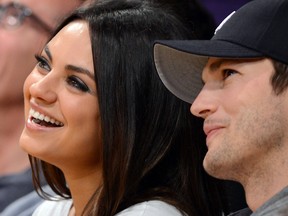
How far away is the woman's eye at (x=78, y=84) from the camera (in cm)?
183

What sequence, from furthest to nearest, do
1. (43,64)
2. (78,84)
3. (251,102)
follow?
(43,64) → (78,84) → (251,102)

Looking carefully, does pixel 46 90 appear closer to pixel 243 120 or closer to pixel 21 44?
pixel 243 120

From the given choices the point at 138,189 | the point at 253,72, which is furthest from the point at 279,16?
the point at 138,189

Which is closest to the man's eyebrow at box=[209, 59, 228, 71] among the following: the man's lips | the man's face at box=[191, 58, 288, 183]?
the man's face at box=[191, 58, 288, 183]

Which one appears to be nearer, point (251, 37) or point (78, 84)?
point (251, 37)

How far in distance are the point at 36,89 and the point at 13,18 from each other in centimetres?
76

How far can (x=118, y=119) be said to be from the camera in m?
1.82

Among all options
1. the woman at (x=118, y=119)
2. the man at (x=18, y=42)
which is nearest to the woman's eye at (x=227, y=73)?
the woman at (x=118, y=119)

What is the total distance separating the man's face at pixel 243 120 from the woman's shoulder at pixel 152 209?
29 cm

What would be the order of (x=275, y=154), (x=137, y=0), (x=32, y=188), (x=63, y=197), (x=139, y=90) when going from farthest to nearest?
1. (x=32, y=188)
2. (x=63, y=197)
3. (x=137, y=0)
4. (x=139, y=90)
5. (x=275, y=154)

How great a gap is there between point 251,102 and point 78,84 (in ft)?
1.67

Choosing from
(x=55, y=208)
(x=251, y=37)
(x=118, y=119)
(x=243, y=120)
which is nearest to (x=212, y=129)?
(x=243, y=120)

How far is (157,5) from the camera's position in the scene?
196cm

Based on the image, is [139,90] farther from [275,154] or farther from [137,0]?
[275,154]
